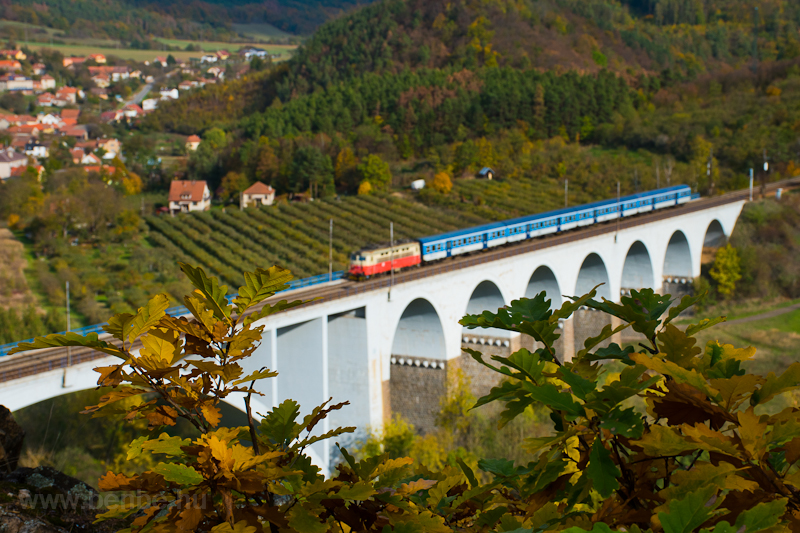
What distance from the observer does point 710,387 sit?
2406 mm

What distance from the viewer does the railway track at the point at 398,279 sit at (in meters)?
19.2

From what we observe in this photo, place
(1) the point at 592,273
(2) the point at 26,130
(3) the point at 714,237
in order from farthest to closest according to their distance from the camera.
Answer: (2) the point at 26,130 → (3) the point at 714,237 → (1) the point at 592,273

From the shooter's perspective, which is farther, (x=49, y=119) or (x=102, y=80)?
(x=102, y=80)

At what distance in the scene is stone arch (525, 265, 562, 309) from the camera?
3750 centimetres

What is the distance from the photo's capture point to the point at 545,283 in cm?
3850

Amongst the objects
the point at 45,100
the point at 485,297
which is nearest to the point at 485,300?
the point at 485,297

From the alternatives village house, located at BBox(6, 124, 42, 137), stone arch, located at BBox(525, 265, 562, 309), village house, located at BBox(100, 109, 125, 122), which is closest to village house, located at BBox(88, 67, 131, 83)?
village house, located at BBox(100, 109, 125, 122)

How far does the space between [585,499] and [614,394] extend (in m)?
0.48

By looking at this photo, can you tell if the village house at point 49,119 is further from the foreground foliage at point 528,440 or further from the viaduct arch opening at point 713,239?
the foreground foliage at point 528,440

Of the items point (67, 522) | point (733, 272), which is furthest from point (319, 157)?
point (67, 522)

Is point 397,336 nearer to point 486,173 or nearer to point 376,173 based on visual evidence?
point 376,173

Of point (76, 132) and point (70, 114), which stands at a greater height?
point (70, 114)

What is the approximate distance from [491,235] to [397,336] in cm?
736

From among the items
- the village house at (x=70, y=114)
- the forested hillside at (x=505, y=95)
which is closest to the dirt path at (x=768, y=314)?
the forested hillside at (x=505, y=95)
